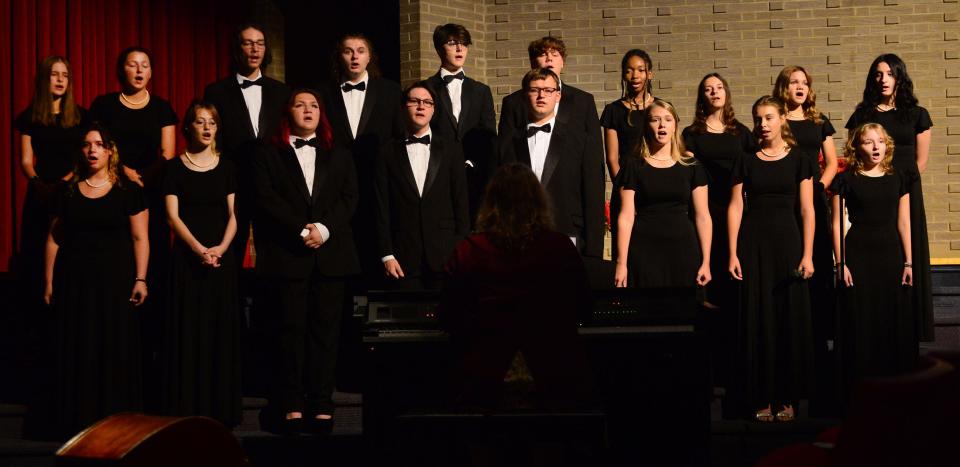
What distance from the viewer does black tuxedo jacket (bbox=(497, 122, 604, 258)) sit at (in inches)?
211

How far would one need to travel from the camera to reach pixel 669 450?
438cm

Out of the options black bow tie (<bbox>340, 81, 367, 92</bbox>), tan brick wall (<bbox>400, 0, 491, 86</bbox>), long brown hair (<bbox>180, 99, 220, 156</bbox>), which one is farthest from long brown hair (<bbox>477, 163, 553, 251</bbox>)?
tan brick wall (<bbox>400, 0, 491, 86</bbox>)

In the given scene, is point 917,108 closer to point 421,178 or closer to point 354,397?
point 421,178

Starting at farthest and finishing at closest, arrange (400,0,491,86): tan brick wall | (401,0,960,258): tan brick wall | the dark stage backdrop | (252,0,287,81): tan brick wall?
(252,0,287,81): tan brick wall, the dark stage backdrop, (400,0,491,86): tan brick wall, (401,0,960,258): tan brick wall

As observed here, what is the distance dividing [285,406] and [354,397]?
464mm

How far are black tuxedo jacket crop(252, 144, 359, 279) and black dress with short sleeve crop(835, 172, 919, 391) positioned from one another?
2.32 metres

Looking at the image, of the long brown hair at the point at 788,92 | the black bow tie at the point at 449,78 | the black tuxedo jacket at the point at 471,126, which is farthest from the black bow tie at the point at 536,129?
the long brown hair at the point at 788,92

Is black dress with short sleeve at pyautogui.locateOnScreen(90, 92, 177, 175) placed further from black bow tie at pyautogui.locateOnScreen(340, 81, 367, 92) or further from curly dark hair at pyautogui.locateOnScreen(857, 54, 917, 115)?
curly dark hair at pyautogui.locateOnScreen(857, 54, 917, 115)

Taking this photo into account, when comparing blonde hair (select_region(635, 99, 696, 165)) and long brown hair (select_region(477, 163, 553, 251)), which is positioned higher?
blonde hair (select_region(635, 99, 696, 165))

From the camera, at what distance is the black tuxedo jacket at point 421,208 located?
5297 mm

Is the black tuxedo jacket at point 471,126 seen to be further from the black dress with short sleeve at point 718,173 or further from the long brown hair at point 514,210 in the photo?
the long brown hair at point 514,210

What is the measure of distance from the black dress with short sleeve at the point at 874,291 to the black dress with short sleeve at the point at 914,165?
44 centimetres

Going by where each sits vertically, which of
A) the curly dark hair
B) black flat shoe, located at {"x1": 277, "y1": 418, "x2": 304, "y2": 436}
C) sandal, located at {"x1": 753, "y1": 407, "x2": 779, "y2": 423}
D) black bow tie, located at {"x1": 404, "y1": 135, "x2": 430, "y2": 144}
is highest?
the curly dark hair

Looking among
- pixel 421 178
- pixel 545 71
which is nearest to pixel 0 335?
pixel 421 178
